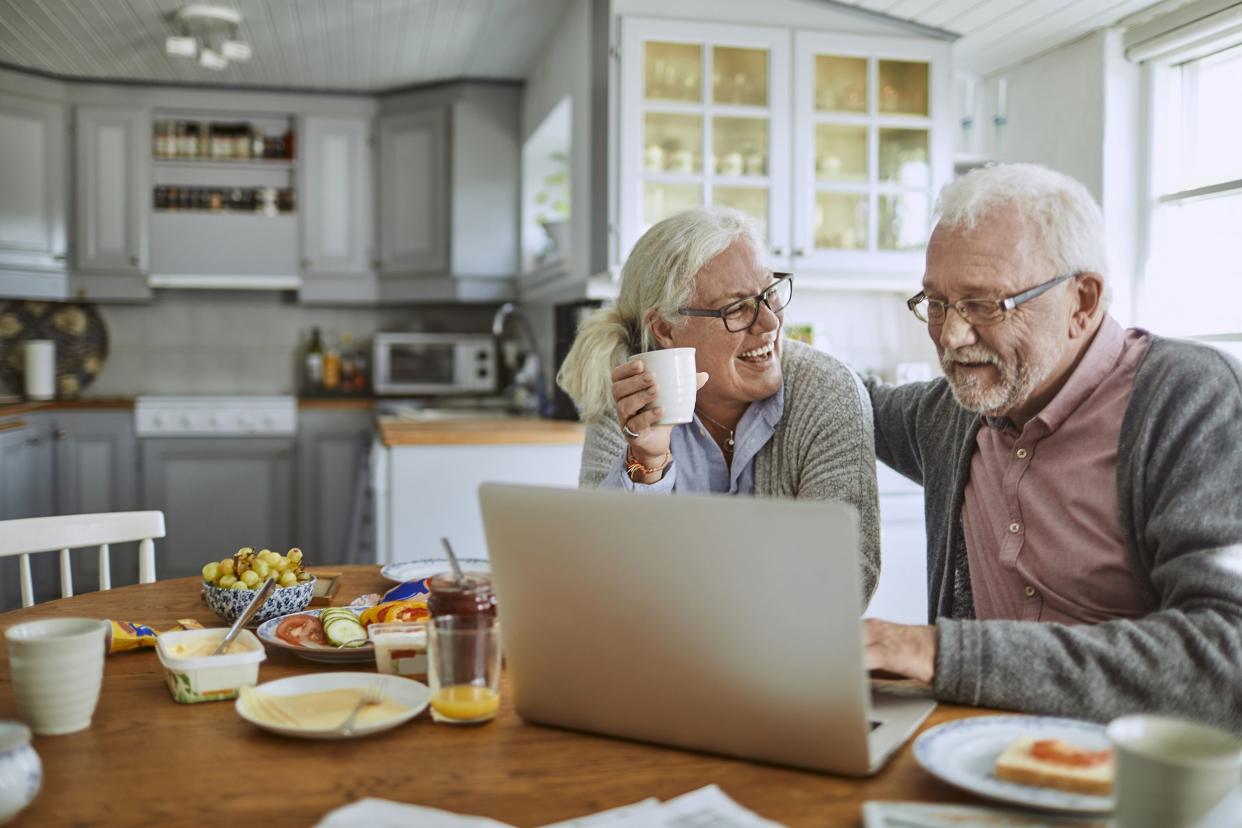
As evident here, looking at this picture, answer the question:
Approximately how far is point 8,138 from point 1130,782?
208 inches

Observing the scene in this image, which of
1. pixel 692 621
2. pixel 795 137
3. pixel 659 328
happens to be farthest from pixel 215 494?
pixel 692 621

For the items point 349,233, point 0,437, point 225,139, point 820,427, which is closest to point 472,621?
point 820,427

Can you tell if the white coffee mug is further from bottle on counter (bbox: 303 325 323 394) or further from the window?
bottle on counter (bbox: 303 325 323 394)

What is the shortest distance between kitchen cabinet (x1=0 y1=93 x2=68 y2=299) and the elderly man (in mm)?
4588

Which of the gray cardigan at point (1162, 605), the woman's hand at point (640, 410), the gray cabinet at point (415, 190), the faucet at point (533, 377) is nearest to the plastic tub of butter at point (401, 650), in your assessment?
the woman's hand at point (640, 410)

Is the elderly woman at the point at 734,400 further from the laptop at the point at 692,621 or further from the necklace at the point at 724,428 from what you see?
the laptop at the point at 692,621

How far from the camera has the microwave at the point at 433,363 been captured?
5195 millimetres

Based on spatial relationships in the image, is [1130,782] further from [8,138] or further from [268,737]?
[8,138]

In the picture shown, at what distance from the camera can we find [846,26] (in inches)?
139

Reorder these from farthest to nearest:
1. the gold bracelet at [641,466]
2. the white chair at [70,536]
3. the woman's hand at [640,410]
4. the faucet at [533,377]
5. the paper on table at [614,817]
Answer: the faucet at [533,377], the white chair at [70,536], the gold bracelet at [641,466], the woman's hand at [640,410], the paper on table at [614,817]

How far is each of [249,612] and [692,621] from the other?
1.98 ft

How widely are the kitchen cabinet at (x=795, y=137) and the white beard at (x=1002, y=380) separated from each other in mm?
2057

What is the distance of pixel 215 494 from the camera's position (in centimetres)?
487

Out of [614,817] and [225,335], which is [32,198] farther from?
[614,817]
